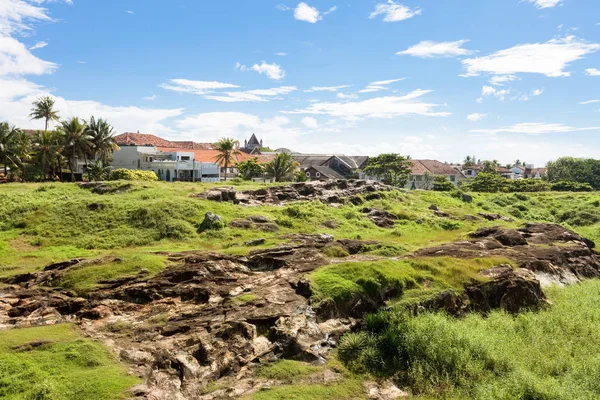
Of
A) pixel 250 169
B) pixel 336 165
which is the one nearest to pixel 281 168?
pixel 250 169

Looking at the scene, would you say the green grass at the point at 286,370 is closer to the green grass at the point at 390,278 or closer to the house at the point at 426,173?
the green grass at the point at 390,278

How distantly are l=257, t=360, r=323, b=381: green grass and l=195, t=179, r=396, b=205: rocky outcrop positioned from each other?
84.8 ft

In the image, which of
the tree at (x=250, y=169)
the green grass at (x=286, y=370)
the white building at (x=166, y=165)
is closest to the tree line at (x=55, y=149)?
the white building at (x=166, y=165)

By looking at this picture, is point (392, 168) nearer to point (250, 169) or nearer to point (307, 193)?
point (250, 169)

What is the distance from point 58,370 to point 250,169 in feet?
212

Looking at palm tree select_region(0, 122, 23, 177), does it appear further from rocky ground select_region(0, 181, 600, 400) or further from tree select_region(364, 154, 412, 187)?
tree select_region(364, 154, 412, 187)

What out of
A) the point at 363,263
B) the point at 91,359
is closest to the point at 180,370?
the point at 91,359

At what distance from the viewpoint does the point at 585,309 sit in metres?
22.6

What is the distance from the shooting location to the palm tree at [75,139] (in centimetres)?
5650

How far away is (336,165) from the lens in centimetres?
10538

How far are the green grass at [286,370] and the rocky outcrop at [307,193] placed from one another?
84.8ft

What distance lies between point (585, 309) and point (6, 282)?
27.8m

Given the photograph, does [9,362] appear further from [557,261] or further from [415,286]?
[557,261]

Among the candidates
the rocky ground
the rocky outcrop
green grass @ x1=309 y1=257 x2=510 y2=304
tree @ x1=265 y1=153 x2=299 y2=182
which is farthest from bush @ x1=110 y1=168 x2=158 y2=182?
green grass @ x1=309 y1=257 x2=510 y2=304
